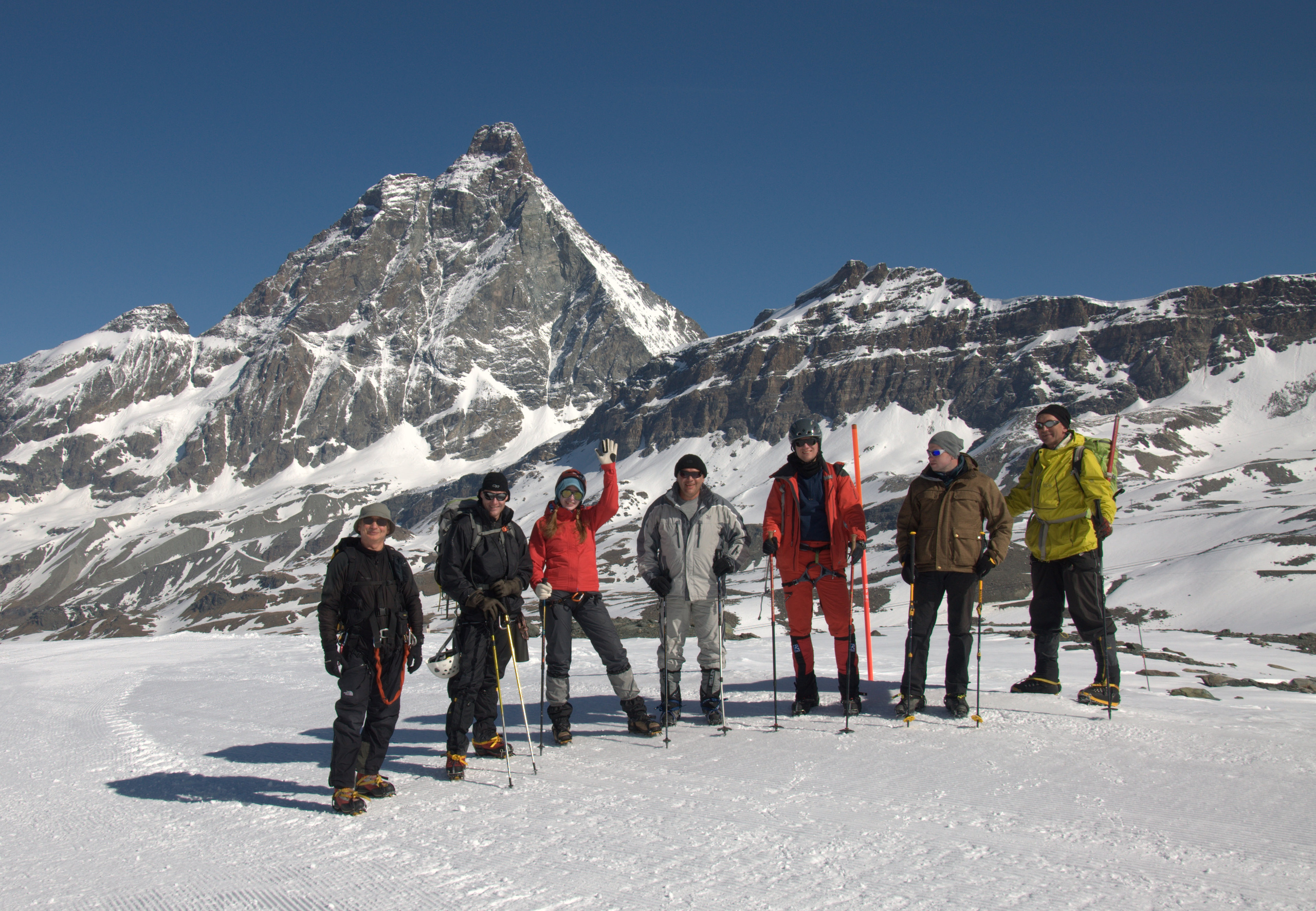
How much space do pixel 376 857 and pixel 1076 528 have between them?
6.43 meters

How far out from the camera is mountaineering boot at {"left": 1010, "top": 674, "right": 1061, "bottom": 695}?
324 inches

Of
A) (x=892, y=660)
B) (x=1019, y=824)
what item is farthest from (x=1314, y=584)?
(x=1019, y=824)

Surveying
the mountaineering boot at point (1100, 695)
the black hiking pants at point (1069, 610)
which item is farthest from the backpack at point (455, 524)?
the mountaineering boot at point (1100, 695)

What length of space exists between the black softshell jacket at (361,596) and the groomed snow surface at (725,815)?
1.15m

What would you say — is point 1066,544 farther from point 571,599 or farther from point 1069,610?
point 571,599

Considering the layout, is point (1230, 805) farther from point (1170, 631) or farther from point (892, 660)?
point (1170, 631)

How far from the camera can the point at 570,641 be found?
7.45 meters

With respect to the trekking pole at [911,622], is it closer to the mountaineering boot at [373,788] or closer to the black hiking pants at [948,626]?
the black hiking pants at [948,626]

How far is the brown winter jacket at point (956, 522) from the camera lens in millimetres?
7391

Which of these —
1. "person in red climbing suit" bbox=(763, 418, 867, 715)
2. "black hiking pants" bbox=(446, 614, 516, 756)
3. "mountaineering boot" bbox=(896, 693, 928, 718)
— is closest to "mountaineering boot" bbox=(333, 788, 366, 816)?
"black hiking pants" bbox=(446, 614, 516, 756)

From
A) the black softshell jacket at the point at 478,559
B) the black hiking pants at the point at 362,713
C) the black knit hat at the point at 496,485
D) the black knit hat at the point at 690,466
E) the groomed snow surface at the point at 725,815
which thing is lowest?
the groomed snow surface at the point at 725,815

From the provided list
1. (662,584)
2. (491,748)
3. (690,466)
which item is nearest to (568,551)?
(662,584)

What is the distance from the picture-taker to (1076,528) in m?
7.86

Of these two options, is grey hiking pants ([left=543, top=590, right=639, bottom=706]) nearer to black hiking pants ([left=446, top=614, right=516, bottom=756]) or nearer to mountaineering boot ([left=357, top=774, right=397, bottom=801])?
Answer: black hiking pants ([left=446, top=614, right=516, bottom=756])
